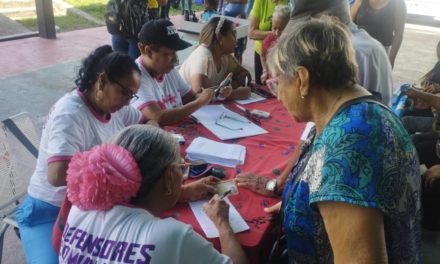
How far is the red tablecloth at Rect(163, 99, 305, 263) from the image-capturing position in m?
1.47

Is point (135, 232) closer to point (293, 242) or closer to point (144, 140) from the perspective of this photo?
point (144, 140)

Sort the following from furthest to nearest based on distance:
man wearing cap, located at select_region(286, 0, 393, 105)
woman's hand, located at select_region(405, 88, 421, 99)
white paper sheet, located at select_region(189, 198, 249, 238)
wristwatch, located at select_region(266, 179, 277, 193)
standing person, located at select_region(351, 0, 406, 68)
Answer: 1. standing person, located at select_region(351, 0, 406, 68)
2. woman's hand, located at select_region(405, 88, 421, 99)
3. man wearing cap, located at select_region(286, 0, 393, 105)
4. wristwatch, located at select_region(266, 179, 277, 193)
5. white paper sheet, located at select_region(189, 198, 249, 238)

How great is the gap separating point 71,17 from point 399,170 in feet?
32.1

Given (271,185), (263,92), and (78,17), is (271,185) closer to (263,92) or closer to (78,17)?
(263,92)

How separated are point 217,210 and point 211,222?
53 mm

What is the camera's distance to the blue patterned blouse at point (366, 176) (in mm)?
934

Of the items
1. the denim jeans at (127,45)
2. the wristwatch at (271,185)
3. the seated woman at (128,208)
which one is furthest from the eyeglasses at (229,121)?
the denim jeans at (127,45)

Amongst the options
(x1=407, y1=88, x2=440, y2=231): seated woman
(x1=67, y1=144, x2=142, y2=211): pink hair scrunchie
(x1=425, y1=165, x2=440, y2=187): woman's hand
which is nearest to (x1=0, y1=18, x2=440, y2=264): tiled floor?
(x1=407, y1=88, x2=440, y2=231): seated woman

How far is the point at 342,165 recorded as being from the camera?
946 mm

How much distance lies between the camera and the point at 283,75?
1158 mm

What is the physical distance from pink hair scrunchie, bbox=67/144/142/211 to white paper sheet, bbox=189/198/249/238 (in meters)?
0.43

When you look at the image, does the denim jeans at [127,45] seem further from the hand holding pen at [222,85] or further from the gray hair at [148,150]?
the gray hair at [148,150]

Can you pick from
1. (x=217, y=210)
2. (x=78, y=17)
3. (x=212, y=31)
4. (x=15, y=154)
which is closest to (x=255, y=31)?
(x=212, y=31)

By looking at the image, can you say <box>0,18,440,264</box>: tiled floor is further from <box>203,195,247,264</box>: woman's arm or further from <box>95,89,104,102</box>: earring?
<box>203,195,247,264</box>: woman's arm
